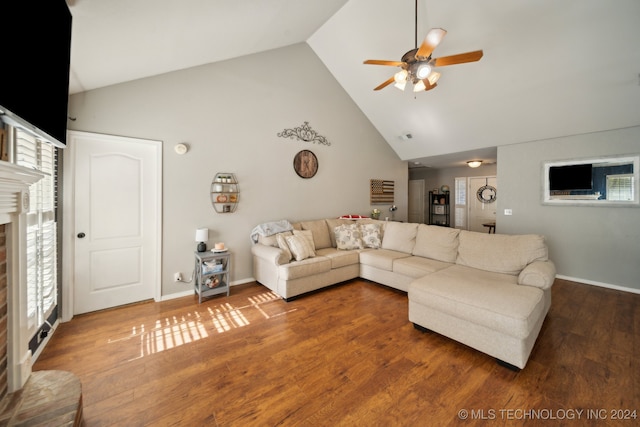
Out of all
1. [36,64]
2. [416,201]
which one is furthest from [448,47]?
[416,201]

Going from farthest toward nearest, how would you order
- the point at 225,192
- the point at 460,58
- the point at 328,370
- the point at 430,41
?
the point at 225,192, the point at 460,58, the point at 430,41, the point at 328,370

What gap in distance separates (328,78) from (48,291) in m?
4.96

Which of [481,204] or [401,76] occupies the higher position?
[401,76]

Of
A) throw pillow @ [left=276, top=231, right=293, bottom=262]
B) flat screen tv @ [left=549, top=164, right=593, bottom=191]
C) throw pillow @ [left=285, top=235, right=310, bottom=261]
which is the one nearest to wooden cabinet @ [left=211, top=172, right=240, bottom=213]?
throw pillow @ [left=276, top=231, right=293, bottom=262]

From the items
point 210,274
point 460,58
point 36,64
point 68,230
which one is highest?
point 460,58

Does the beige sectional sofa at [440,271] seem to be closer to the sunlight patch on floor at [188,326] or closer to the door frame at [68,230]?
the sunlight patch on floor at [188,326]

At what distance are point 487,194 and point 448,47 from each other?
5.31 metres

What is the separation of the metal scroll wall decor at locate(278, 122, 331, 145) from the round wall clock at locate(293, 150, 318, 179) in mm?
251

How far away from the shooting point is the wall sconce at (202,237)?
326cm

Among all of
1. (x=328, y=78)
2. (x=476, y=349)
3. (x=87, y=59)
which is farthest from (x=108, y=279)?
(x=328, y=78)

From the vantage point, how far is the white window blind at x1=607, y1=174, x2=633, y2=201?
3538 millimetres

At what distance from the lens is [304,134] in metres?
4.47

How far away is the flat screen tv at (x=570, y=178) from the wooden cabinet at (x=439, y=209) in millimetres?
4059

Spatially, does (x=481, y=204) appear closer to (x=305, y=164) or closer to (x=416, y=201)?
(x=416, y=201)
